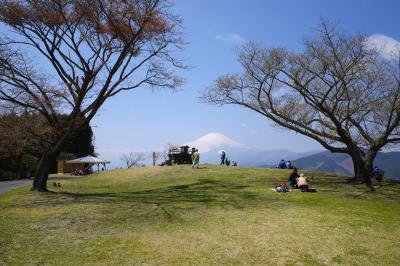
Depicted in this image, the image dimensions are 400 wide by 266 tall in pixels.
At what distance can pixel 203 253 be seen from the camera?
10562mm

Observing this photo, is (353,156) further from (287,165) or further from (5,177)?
(5,177)

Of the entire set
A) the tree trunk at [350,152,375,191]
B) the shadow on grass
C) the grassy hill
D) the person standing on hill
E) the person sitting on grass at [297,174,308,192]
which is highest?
the person standing on hill

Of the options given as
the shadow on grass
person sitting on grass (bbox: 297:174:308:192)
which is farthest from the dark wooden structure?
person sitting on grass (bbox: 297:174:308:192)

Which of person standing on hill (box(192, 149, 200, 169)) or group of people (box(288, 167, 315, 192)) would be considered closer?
group of people (box(288, 167, 315, 192))

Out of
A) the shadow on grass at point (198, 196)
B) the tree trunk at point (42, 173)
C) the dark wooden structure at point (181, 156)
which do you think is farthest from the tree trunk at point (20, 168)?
the shadow on grass at point (198, 196)

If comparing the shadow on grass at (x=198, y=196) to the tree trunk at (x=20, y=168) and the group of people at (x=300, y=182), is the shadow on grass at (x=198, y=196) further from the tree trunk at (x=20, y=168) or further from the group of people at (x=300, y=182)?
the tree trunk at (x=20, y=168)

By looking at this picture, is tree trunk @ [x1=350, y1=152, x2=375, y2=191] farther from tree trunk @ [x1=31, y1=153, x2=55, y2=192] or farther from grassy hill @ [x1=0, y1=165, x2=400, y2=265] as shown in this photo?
tree trunk @ [x1=31, y1=153, x2=55, y2=192]

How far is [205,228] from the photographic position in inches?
529

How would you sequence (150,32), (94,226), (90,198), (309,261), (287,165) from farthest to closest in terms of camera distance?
1. (287,165)
2. (150,32)
3. (90,198)
4. (94,226)
5. (309,261)

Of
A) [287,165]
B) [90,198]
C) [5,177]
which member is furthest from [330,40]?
[5,177]

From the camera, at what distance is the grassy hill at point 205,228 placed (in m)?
10.3

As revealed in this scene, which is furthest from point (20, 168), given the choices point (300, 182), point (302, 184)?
point (302, 184)

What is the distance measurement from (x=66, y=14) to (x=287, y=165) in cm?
2534

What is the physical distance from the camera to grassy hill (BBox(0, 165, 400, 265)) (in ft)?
33.7
